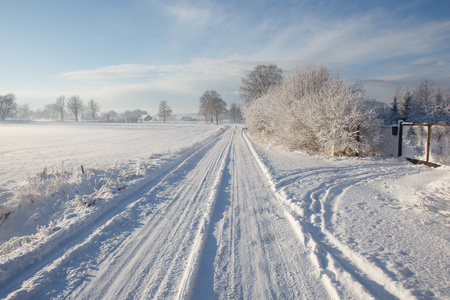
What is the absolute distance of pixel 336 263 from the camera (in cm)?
272

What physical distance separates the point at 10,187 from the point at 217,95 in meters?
75.1

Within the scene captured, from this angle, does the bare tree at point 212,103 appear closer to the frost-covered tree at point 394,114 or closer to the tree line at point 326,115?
the frost-covered tree at point 394,114

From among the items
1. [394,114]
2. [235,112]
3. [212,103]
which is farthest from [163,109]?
[394,114]

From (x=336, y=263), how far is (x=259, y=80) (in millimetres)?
44892

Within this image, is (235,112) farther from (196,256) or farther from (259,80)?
(196,256)

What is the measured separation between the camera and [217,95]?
78188 mm

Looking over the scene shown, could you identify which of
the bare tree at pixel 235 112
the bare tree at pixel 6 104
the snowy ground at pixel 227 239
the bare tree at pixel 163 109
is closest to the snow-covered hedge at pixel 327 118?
the snowy ground at pixel 227 239

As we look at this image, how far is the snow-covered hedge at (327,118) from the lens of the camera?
10336 millimetres

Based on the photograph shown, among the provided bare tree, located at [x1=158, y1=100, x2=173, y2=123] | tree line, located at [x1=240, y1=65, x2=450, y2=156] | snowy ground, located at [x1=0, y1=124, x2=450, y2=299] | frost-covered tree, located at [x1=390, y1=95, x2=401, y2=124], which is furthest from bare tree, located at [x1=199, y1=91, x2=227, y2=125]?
snowy ground, located at [x1=0, y1=124, x2=450, y2=299]

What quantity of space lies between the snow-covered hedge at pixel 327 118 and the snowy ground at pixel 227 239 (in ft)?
14.3

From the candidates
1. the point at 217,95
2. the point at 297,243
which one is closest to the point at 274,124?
the point at 297,243

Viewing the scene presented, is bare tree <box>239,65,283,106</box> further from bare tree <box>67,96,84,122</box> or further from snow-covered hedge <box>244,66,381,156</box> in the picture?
bare tree <box>67,96,84,122</box>

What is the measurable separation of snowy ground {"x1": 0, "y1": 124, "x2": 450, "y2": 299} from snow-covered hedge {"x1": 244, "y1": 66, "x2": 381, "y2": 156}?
4.36 meters

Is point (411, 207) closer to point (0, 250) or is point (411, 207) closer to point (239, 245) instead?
point (239, 245)
